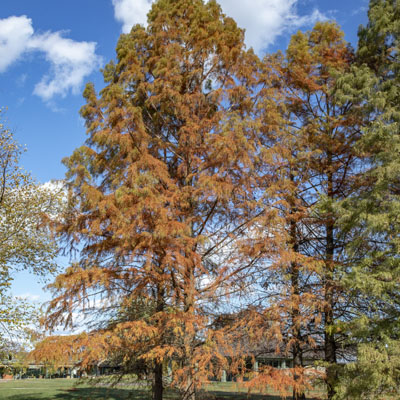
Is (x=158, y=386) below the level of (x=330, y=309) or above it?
below

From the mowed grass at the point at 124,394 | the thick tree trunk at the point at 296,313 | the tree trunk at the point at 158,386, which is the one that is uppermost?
the thick tree trunk at the point at 296,313

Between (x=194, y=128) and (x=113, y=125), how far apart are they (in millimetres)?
2099

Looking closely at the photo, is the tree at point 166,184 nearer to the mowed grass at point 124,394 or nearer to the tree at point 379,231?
the mowed grass at point 124,394

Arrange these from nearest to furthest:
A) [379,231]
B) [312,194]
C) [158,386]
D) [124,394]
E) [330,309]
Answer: [379,231] < [330,309] < [158,386] < [312,194] < [124,394]

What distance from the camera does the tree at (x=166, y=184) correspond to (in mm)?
9031

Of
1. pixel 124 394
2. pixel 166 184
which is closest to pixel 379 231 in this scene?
pixel 166 184

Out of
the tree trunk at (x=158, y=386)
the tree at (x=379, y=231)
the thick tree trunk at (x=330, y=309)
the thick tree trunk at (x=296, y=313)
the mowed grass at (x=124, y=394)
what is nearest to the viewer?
the tree at (x=379, y=231)

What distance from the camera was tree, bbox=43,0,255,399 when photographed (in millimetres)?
9031

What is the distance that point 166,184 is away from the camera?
10.6 meters

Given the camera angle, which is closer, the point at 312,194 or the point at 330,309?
the point at 330,309

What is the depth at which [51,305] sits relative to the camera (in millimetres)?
9203

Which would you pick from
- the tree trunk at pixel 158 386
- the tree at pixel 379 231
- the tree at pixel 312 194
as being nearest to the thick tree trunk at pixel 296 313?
the tree at pixel 312 194

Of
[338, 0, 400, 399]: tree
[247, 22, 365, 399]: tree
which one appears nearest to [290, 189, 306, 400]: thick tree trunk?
[247, 22, 365, 399]: tree

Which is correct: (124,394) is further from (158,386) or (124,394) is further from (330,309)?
(330,309)
